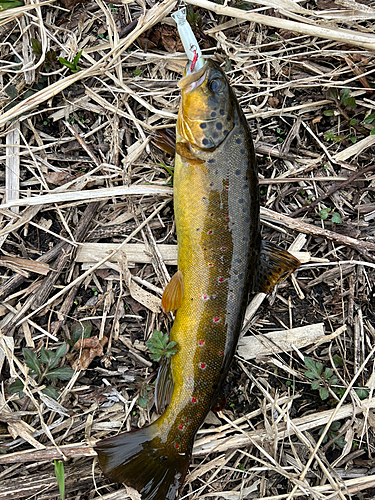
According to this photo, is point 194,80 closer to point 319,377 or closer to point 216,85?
point 216,85

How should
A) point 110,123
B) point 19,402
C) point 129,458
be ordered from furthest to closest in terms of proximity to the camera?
point 110,123 < point 19,402 < point 129,458

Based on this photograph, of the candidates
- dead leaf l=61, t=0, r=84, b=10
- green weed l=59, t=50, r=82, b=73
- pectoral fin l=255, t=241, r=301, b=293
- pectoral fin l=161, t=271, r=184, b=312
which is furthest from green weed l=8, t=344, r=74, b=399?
dead leaf l=61, t=0, r=84, b=10

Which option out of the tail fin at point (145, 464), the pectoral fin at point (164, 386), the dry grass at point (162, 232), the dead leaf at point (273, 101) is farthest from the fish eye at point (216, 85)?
the tail fin at point (145, 464)

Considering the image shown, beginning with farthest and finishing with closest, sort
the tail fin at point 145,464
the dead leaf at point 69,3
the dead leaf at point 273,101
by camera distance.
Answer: the dead leaf at point 273,101 < the dead leaf at point 69,3 < the tail fin at point 145,464

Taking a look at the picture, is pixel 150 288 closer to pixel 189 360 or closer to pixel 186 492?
pixel 189 360

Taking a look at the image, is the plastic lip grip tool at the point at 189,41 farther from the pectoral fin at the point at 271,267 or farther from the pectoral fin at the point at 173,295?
the pectoral fin at the point at 173,295

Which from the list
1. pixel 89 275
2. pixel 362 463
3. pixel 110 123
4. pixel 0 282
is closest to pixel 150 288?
pixel 89 275

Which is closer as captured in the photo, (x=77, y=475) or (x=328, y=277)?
(x=77, y=475)
